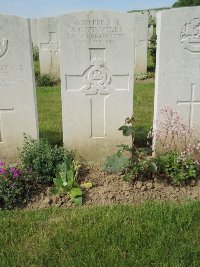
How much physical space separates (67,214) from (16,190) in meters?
0.64

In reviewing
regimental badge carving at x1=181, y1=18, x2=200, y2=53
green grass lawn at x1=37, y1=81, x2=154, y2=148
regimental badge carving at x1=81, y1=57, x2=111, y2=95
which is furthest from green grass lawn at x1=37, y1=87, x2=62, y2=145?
regimental badge carving at x1=181, y1=18, x2=200, y2=53

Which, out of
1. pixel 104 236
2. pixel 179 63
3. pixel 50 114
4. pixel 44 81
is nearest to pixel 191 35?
pixel 179 63

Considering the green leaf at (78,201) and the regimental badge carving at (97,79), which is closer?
the green leaf at (78,201)

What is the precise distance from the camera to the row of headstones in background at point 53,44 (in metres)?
10.5

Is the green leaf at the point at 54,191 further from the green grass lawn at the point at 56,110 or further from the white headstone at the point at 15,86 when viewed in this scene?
the green grass lawn at the point at 56,110

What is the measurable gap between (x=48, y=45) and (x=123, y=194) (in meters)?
8.05

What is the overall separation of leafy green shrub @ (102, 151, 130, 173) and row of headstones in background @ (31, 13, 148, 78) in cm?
717

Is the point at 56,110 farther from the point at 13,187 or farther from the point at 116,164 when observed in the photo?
the point at 13,187

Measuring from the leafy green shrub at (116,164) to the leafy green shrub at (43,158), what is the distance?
0.49 m

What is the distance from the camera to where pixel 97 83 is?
14.7ft

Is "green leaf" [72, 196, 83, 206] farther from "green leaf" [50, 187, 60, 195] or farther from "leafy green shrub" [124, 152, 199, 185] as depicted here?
"leafy green shrub" [124, 152, 199, 185]

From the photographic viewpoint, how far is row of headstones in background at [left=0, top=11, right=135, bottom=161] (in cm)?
424

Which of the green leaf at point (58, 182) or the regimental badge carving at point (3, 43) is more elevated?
the regimental badge carving at point (3, 43)

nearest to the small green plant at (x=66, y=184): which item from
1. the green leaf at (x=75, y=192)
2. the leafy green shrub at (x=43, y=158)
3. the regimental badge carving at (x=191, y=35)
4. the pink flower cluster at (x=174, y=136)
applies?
the green leaf at (x=75, y=192)
